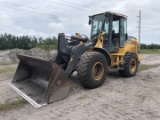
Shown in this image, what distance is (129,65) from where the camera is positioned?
304 inches

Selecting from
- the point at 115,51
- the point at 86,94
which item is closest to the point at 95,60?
the point at 86,94

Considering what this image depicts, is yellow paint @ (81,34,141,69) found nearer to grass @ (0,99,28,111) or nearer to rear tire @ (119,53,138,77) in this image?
rear tire @ (119,53,138,77)

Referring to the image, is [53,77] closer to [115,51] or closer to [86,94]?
[86,94]

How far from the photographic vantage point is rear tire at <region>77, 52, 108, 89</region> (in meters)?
5.72

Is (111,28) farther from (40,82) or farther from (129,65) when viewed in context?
(40,82)

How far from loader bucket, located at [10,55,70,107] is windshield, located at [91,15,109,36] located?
2596mm

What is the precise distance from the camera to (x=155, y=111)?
4434 millimetres

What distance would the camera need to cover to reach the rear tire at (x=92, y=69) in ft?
18.8

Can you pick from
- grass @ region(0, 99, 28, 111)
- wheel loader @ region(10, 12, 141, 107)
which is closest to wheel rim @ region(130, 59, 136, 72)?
wheel loader @ region(10, 12, 141, 107)

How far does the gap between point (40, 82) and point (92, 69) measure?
4.93 ft

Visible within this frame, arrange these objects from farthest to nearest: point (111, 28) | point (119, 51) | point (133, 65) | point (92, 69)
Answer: point (133, 65) < point (119, 51) < point (111, 28) < point (92, 69)

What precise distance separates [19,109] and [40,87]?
1129 millimetres

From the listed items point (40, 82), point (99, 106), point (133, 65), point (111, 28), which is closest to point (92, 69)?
point (99, 106)

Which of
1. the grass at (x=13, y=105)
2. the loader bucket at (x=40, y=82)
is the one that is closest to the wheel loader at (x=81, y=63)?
the loader bucket at (x=40, y=82)
